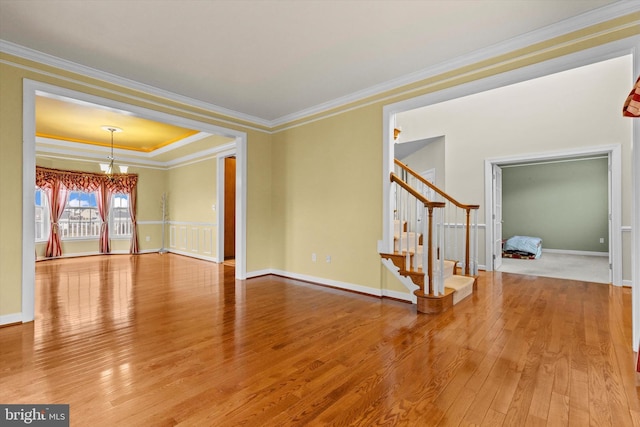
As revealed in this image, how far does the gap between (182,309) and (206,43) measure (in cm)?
278

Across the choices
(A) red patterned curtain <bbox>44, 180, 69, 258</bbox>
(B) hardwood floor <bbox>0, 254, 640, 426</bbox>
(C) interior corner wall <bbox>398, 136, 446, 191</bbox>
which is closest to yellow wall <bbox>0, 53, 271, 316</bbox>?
(B) hardwood floor <bbox>0, 254, 640, 426</bbox>

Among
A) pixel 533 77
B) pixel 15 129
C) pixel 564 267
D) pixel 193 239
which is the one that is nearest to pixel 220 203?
pixel 193 239

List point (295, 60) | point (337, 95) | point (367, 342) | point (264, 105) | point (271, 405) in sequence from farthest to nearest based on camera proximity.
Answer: point (264, 105)
point (337, 95)
point (295, 60)
point (367, 342)
point (271, 405)

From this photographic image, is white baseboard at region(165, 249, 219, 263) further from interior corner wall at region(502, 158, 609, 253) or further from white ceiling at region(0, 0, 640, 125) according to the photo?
interior corner wall at region(502, 158, 609, 253)

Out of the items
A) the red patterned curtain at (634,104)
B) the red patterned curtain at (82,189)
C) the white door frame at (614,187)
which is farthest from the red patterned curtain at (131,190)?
the red patterned curtain at (634,104)

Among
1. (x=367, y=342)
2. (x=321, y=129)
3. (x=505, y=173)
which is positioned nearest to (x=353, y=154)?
(x=321, y=129)

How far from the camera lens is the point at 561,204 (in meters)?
8.00

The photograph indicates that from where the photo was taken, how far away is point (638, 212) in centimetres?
223

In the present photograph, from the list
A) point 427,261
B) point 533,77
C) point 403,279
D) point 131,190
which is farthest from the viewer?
point 131,190

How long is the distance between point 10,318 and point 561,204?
10.9 metres

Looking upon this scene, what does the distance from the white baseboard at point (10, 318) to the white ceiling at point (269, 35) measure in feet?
8.48

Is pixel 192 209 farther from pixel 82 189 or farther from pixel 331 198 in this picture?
pixel 331 198

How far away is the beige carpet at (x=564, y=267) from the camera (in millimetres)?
5094

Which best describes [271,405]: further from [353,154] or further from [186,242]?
[186,242]
